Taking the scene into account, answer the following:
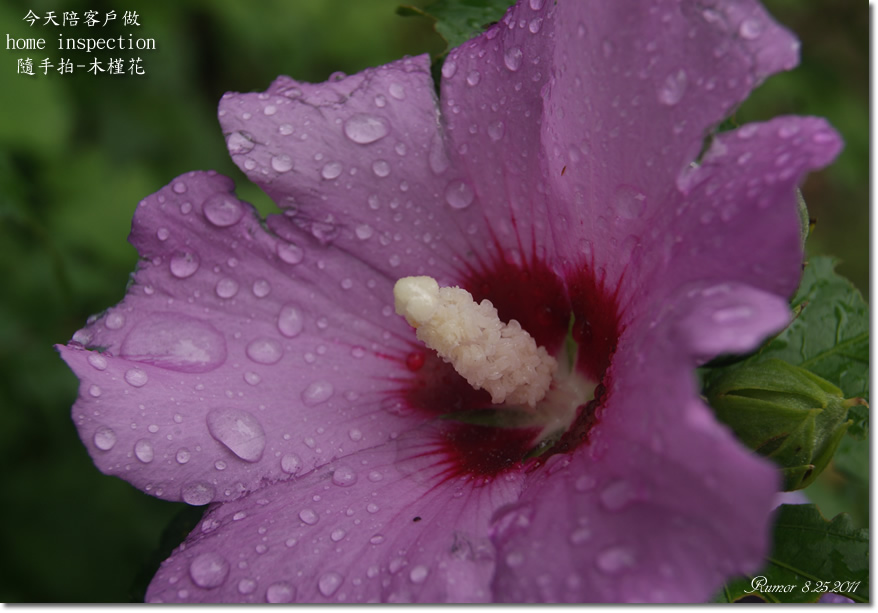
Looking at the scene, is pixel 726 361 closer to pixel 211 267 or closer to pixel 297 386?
pixel 297 386

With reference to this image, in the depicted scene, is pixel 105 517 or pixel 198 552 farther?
pixel 105 517

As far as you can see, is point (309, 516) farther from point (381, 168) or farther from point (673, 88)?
point (673, 88)

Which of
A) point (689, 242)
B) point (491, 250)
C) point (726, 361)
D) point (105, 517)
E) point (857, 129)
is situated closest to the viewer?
point (689, 242)

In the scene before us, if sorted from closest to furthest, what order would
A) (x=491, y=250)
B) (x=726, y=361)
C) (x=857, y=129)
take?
(x=726, y=361) < (x=491, y=250) < (x=857, y=129)

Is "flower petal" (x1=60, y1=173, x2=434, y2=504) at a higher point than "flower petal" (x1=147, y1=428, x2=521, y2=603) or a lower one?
higher

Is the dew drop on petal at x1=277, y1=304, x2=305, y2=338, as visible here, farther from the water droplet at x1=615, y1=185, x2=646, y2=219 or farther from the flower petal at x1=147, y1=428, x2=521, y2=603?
the water droplet at x1=615, y1=185, x2=646, y2=219

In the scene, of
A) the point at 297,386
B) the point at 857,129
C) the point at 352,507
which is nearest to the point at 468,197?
the point at 297,386

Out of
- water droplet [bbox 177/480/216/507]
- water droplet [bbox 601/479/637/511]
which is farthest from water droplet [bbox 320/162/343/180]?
water droplet [bbox 601/479/637/511]
